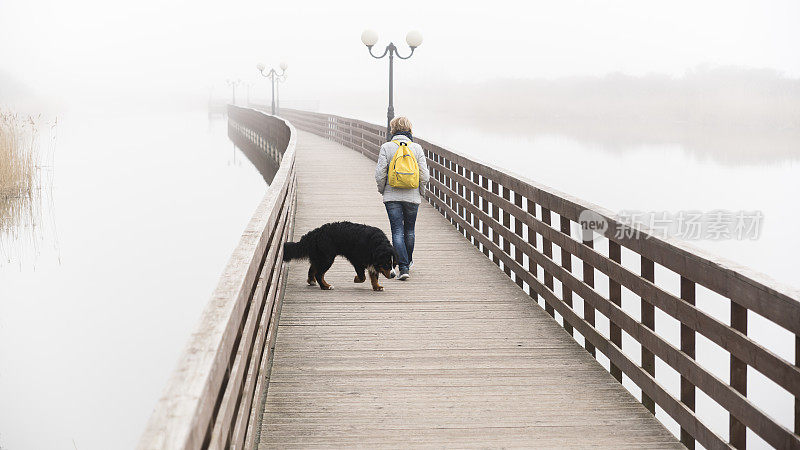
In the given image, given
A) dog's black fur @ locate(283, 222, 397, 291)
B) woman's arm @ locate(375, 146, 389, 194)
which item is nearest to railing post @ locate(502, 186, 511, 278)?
woman's arm @ locate(375, 146, 389, 194)

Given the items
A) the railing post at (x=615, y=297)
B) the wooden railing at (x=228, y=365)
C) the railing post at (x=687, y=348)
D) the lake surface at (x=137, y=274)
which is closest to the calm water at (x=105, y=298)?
the lake surface at (x=137, y=274)

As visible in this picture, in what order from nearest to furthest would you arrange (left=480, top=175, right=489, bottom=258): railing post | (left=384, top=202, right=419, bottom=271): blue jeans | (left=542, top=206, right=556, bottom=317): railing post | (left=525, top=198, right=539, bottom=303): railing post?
(left=542, top=206, right=556, bottom=317): railing post
(left=525, top=198, right=539, bottom=303): railing post
(left=384, top=202, right=419, bottom=271): blue jeans
(left=480, top=175, right=489, bottom=258): railing post

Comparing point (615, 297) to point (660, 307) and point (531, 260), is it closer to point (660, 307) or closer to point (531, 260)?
point (660, 307)

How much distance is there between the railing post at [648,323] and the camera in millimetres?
4973

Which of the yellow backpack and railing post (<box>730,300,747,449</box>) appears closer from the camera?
railing post (<box>730,300,747,449</box>)

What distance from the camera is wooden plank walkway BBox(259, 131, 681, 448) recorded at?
15.0ft

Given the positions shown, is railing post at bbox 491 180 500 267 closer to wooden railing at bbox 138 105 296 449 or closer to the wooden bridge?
the wooden bridge

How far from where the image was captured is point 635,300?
27.2 m

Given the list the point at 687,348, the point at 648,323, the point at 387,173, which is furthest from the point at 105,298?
the point at 687,348

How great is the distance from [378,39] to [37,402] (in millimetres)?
14248

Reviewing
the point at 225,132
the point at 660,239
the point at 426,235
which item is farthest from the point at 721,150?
the point at 660,239

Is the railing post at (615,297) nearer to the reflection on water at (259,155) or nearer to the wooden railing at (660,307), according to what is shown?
the wooden railing at (660,307)

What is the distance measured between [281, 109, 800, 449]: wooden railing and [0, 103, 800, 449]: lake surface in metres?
0.28

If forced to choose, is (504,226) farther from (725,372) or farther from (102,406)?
(725,372)
